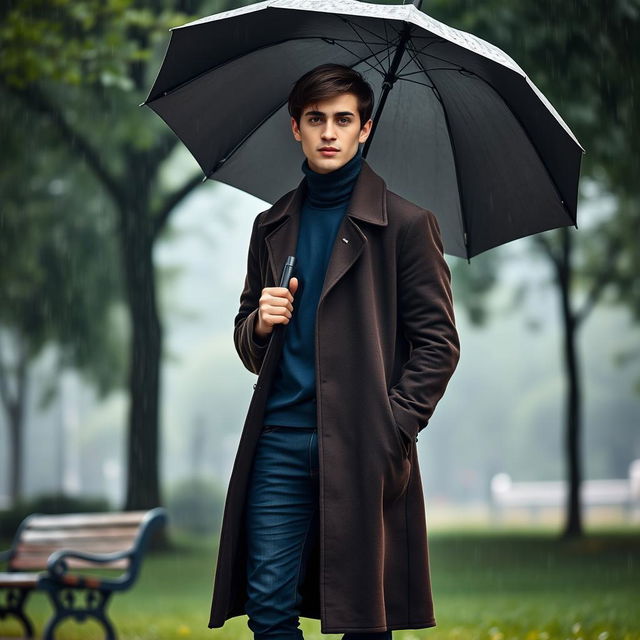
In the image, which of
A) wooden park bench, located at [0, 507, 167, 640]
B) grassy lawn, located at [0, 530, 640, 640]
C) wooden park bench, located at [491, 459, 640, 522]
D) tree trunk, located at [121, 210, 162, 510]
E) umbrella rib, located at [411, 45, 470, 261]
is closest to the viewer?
umbrella rib, located at [411, 45, 470, 261]

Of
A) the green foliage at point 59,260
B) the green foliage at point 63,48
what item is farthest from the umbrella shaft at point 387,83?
the green foliage at point 59,260

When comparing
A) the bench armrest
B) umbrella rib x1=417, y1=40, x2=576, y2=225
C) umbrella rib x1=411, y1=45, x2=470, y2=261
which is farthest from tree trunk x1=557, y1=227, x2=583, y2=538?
umbrella rib x1=417, y1=40, x2=576, y2=225

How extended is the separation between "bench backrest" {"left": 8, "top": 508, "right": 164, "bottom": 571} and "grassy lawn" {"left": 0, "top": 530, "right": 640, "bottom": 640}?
103cm

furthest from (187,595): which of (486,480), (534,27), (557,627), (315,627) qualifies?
(486,480)

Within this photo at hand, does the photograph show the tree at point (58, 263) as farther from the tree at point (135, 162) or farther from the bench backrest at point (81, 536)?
the bench backrest at point (81, 536)

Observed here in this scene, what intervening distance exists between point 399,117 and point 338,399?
138cm

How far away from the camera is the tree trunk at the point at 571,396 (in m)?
20.7

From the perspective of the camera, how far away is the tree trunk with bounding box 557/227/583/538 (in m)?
20.7

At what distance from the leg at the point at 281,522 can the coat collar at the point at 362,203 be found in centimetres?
68

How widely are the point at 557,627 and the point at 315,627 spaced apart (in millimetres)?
2471

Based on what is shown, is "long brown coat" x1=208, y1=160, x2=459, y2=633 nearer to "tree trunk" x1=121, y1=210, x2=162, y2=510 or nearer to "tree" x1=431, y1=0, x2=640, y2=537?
"tree" x1=431, y1=0, x2=640, y2=537

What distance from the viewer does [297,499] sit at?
381cm

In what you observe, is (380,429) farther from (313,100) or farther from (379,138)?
(379,138)

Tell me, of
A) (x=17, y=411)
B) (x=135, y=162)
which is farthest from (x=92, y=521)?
(x=17, y=411)
